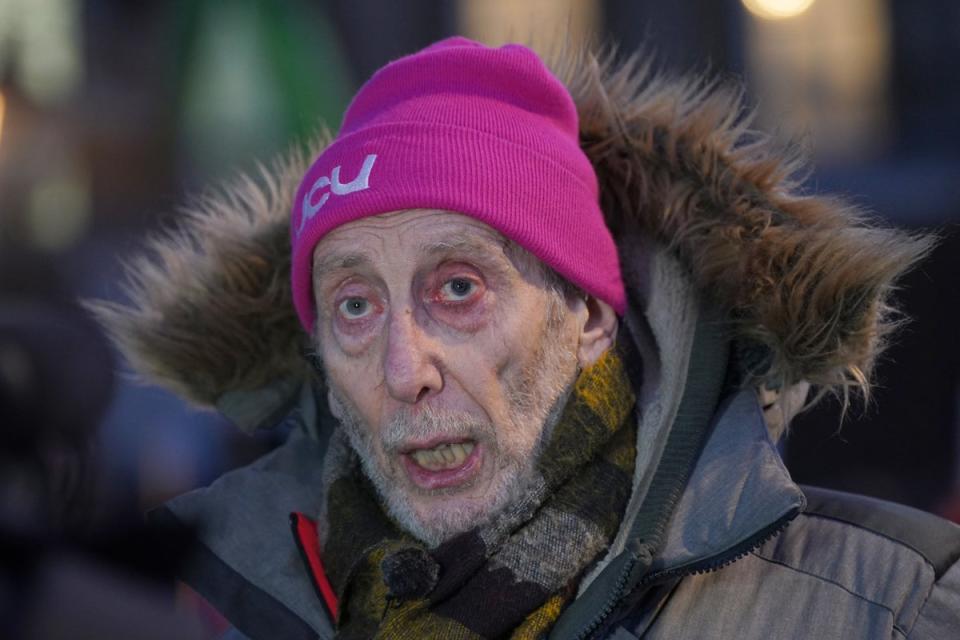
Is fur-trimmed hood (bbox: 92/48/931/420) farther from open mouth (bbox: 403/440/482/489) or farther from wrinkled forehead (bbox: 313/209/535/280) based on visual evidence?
open mouth (bbox: 403/440/482/489)

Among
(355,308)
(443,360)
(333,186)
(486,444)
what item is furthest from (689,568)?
(333,186)

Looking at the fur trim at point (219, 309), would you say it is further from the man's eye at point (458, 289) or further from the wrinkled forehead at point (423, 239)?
the man's eye at point (458, 289)

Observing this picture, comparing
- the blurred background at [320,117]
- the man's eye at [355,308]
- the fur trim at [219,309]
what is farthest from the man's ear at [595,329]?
the blurred background at [320,117]

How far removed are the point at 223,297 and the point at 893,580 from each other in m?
1.59

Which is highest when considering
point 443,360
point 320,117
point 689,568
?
point 443,360

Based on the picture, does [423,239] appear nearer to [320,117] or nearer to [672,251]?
[672,251]

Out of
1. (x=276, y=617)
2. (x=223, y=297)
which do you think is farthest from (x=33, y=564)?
(x=223, y=297)

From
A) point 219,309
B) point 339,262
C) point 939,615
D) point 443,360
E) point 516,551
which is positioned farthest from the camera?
point 219,309

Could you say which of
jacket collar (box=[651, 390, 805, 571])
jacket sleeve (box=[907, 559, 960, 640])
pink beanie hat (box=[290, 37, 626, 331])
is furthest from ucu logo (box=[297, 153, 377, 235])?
jacket sleeve (box=[907, 559, 960, 640])

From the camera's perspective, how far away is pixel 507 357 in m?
2.33

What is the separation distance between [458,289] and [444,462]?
1.11 ft

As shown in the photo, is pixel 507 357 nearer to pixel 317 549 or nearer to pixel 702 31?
pixel 317 549

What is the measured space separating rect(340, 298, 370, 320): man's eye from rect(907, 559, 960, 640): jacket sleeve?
1.16 metres

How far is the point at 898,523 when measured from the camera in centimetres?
207
